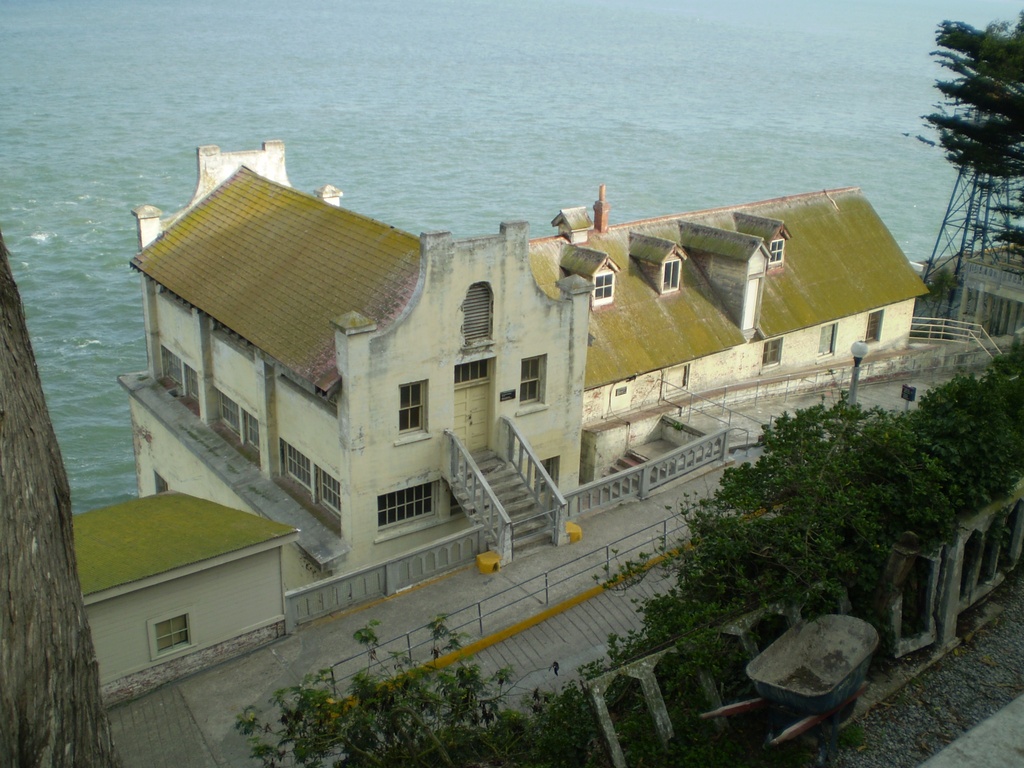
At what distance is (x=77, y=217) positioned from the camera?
236 feet

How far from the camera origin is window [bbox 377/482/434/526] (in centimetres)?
2411

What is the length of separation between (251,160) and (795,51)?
6880 inches

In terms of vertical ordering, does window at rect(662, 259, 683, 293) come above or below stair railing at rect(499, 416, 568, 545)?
above

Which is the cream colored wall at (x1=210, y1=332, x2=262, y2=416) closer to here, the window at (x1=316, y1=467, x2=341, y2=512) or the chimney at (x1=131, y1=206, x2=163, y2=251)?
the window at (x1=316, y1=467, x2=341, y2=512)

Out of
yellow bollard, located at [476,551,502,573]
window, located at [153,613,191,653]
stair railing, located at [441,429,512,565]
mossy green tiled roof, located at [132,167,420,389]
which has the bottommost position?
yellow bollard, located at [476,551,502,573]

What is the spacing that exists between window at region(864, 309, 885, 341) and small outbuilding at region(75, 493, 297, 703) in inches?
1025

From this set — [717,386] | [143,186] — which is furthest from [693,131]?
[717,386]

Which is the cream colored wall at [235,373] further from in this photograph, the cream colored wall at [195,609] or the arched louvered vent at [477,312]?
the cream colored wall at [195,609]

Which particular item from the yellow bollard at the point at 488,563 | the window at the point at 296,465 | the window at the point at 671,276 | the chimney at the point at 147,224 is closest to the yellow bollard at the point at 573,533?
the yellow bollard at the point at 488,563

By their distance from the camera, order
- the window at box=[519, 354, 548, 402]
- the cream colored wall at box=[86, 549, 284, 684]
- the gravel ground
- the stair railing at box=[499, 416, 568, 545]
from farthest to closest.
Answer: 1. the window at box=[519, 354, 548, 402]
2. the stair railing at box=[499, 416, 568, 545]
3. the cream colored wall at box=[86, 549, 284, 684]
4. the gravel ground

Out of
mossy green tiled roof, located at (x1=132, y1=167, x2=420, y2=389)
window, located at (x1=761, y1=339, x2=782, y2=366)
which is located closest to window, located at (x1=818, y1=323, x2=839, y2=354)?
window, located at (x1=761, y1=339, x2=782, y2=366)

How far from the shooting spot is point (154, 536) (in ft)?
65.8

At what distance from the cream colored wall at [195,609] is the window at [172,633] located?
0.12 m

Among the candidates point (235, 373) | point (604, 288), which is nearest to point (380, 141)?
point (604, 288)
